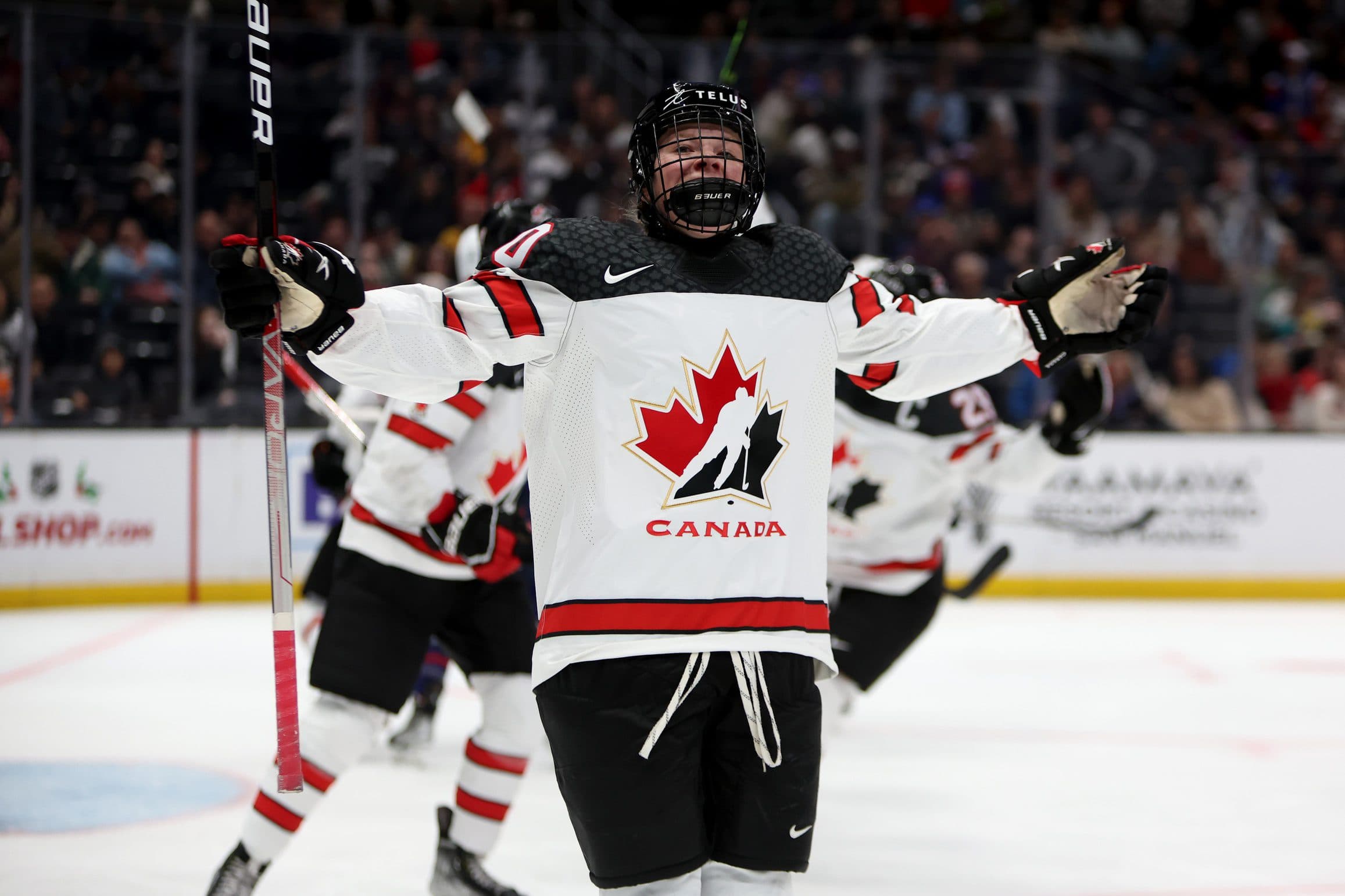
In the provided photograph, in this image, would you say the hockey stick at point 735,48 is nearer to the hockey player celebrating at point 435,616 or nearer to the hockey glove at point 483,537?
the hockey player celebrating at point 435,616

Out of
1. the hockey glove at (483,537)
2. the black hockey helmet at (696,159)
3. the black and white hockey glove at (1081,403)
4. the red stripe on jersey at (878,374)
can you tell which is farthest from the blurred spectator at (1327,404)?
the black hockey helmet at (696,159)

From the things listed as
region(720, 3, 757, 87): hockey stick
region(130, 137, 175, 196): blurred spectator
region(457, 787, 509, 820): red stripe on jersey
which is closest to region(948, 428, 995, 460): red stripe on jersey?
region(720, 3, 757, 87): hockey stick

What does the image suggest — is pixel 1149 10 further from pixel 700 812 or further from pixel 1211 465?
pixel 700 812

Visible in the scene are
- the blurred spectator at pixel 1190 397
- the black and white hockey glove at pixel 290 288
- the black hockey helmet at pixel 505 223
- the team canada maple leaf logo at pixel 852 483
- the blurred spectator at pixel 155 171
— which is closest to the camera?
the black and white hockey glove at pixel 290 288

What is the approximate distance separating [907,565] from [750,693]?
2.08 metres

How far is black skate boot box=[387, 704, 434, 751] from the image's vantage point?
442 cm

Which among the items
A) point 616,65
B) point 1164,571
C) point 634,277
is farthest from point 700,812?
point 616,65

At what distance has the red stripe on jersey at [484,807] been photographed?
2.93 metres

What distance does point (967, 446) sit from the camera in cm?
378

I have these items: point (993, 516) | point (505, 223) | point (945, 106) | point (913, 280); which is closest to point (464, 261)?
point (505, 223)

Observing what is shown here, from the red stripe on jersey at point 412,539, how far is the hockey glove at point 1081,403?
1.47 m

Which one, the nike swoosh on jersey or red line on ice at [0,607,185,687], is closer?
the nike swoosh on jersey

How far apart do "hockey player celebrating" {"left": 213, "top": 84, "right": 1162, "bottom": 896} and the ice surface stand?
140 millimetres

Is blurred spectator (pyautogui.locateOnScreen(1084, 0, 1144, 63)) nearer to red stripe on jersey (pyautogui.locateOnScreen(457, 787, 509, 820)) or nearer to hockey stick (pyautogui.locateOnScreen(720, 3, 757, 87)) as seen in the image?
hockey stick (pyautogui.locateOnScreen(720, 3, 757, 87))
